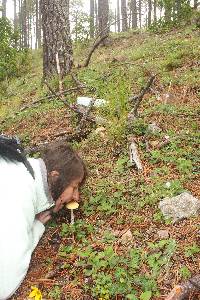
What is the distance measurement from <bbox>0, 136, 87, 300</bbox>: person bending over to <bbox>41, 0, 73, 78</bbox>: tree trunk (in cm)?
428

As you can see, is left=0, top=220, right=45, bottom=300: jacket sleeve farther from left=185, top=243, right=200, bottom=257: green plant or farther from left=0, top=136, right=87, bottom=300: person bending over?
left=185, top=243, right=200, bottom=257: green plant

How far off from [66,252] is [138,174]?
1.14m

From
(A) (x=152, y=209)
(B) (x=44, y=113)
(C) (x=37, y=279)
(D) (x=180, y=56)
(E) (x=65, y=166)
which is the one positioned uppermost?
(D) (x=180, y=56)

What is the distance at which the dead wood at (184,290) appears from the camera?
2580 mm

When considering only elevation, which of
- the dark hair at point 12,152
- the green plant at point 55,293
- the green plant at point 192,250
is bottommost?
the green plant at point 55,293

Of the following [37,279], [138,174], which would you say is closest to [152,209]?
[138,174]

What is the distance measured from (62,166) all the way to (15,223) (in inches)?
31.3

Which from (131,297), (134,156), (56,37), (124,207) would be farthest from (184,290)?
(56,37)

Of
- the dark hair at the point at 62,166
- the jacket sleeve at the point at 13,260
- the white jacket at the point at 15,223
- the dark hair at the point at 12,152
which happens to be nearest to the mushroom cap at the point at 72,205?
the dark hair at the point at 62,166

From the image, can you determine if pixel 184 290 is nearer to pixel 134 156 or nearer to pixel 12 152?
pixel 12 152

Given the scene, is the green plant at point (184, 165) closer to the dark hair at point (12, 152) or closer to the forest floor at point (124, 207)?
the forest floor at point (124, 207)

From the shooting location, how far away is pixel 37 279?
3.02 m

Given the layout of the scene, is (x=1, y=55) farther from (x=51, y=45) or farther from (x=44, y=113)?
(x=44, y=113)

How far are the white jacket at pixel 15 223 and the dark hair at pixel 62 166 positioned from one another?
255 millimetres
